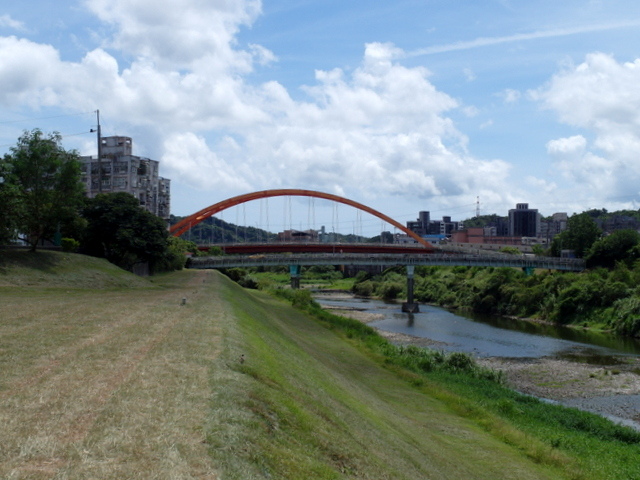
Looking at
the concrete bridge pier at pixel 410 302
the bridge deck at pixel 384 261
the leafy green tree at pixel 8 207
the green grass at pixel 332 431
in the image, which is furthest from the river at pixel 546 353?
the leafy green tree at pixel 8 207

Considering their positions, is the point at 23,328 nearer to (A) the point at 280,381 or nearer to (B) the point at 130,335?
(B) the point at 130,335

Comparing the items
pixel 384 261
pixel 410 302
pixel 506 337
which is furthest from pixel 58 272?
pixel 384 261

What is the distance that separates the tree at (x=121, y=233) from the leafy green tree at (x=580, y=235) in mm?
75575

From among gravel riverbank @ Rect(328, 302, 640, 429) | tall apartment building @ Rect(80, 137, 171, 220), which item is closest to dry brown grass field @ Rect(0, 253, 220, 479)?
gravel riverbank @ Rect(328, 302, 640, 429)

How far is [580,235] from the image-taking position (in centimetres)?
10444

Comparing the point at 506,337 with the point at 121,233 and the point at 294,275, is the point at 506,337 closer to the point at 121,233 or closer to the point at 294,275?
the point at 121,233

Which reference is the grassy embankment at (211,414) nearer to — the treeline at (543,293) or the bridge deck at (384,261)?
the treeline at (543,293)

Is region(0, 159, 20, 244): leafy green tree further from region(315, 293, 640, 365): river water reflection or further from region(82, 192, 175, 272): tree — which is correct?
region(315, 293, 640, 365): river water reflection

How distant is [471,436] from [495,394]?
29.4 ft

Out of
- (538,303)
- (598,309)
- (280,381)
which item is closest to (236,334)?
(280,381)

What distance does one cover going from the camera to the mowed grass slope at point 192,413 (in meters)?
8.62

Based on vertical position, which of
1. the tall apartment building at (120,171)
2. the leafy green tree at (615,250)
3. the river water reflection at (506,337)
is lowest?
the river water reflection at (506,337)

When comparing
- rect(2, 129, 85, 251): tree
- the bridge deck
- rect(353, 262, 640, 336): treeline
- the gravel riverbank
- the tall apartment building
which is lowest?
the gravel riverbank

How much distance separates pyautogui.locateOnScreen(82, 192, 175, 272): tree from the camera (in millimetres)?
56594
